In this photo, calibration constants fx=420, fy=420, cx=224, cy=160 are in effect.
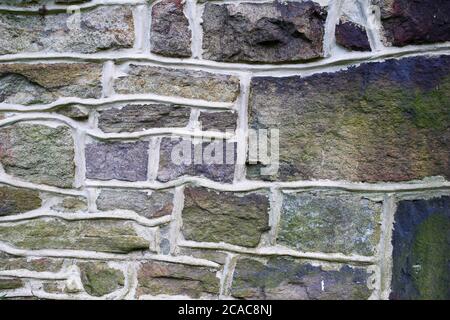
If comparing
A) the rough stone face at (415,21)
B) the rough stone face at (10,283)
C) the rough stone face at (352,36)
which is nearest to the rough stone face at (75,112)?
the rough stone face at (10,283)

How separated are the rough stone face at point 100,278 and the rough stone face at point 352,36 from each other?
40.4 inches

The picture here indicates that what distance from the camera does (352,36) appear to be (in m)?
1.26

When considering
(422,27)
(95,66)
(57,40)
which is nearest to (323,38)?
(422,27)

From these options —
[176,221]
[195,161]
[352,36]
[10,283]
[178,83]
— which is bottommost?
[10,283]

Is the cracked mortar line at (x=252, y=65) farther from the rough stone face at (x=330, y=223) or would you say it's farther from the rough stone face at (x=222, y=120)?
the rough stone face at (x=330, y=223)

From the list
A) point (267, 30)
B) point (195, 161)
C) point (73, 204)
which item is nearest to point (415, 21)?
point (267, 30)

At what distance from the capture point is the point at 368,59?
127 cm

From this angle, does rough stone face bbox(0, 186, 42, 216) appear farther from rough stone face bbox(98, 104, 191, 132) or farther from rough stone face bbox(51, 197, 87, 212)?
rough stone face bbox(98, 104, 191, 132)

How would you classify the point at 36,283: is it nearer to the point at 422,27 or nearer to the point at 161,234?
the point at 161,234

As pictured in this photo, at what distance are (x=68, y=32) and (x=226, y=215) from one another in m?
0.78

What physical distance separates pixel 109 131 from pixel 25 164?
303mm

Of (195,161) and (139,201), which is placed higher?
(195,161)

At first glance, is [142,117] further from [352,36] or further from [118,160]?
[352,36]

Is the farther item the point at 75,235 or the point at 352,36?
the point at 75,235
